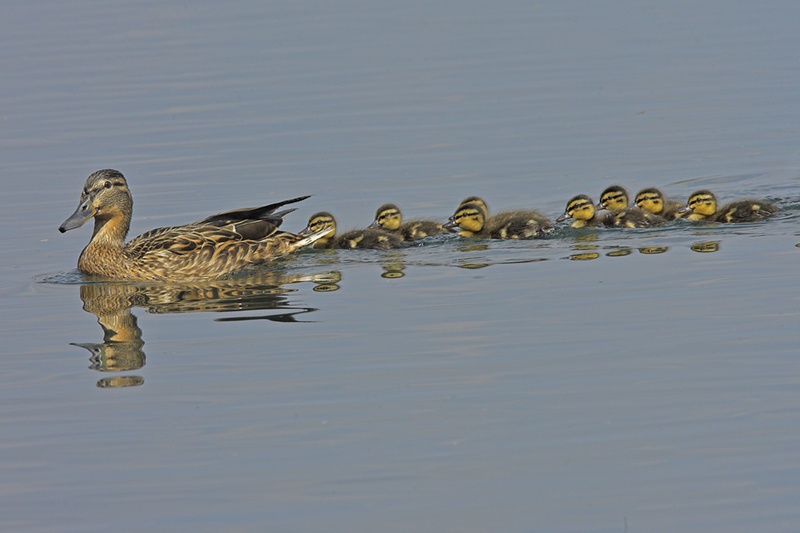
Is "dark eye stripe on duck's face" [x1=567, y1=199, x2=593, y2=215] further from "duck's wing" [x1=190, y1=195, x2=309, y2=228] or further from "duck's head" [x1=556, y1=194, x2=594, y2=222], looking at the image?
"duck's wing" [x1=190, y1=195, x2=309, y2=228]

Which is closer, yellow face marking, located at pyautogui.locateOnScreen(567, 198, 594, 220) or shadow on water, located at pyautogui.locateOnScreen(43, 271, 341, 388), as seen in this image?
shadow on water, located at pyautogui.locateOnScreen(43, 271, 341, 388)

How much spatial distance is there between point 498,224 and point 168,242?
8.27 ft

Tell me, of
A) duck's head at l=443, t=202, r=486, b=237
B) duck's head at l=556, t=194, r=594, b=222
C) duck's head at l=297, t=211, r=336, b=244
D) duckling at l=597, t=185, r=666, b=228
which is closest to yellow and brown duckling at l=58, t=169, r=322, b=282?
duck's head at l=297, t=211, r=336, b=244

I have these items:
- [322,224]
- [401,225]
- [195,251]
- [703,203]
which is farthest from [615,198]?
[195,251]

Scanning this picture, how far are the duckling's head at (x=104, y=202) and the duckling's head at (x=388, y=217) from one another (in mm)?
1907

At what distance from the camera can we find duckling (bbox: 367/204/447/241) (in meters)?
9.09

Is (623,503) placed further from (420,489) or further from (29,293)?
(29,293)

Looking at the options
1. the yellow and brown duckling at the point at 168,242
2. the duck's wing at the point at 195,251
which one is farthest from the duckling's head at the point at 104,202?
the duck's wing at the point at 195,251

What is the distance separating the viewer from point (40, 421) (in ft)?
17.7

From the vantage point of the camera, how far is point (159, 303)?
777 centimetres

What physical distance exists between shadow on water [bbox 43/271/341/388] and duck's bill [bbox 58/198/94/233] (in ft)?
1.44

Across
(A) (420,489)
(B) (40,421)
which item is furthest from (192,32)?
(A) (420,489)

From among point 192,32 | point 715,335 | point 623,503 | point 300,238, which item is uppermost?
point 192,32

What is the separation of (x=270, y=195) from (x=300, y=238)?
1.64m
